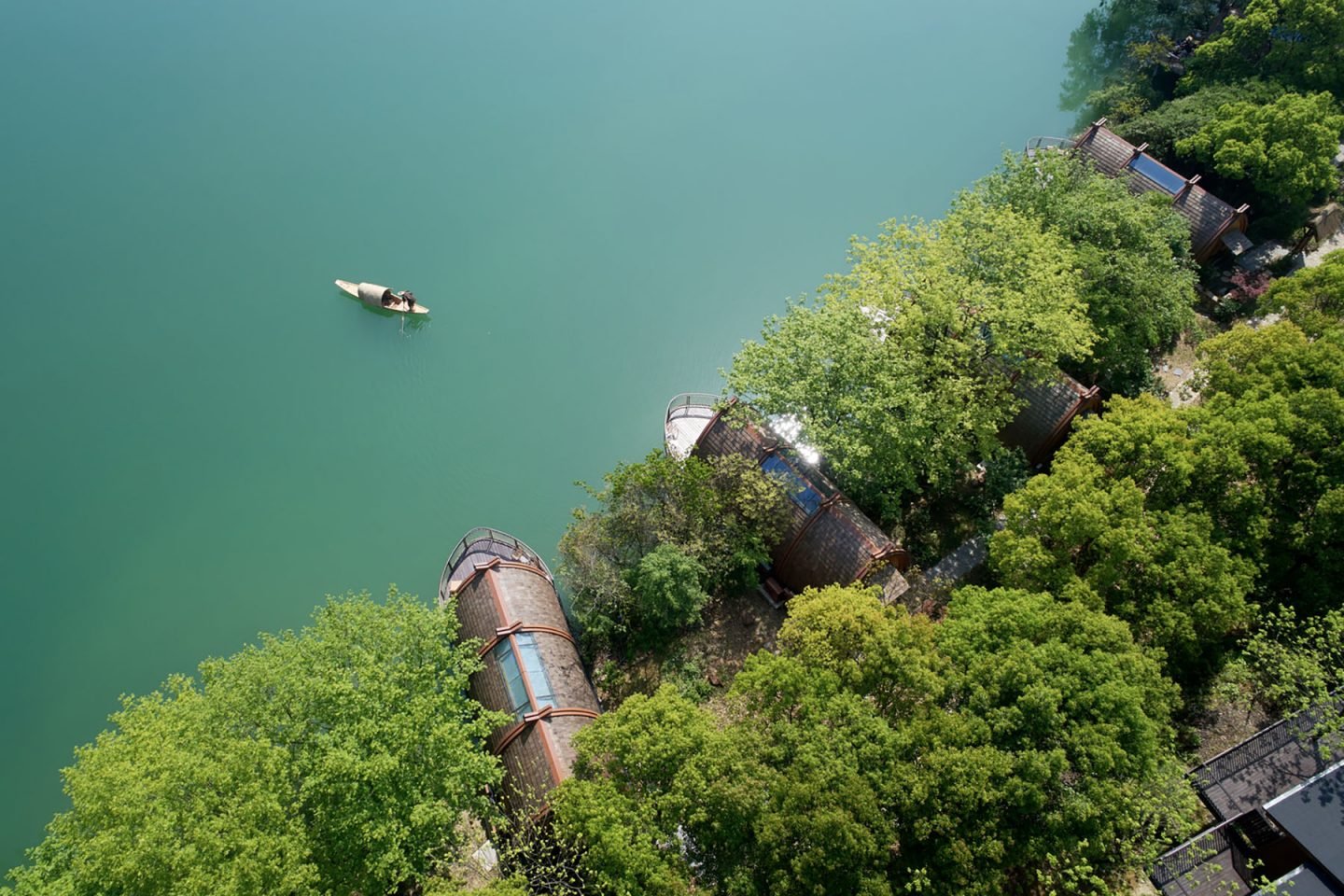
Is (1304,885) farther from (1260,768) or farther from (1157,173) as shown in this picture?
(1157,173)

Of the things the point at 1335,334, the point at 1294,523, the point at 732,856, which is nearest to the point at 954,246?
the point at 1335,334

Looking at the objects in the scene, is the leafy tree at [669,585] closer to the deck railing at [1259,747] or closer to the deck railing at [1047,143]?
the deck railing at [1259,747]

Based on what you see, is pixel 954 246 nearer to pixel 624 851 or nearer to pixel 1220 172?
pixel 1220 172

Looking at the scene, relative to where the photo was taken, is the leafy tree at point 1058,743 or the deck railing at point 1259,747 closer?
the leafy tree at point 1058,743

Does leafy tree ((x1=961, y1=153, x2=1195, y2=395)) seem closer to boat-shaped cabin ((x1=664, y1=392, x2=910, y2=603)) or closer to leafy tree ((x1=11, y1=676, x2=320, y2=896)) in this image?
boat-shaped cabin ((x1=664, y1=392, x2=910, y2=603))

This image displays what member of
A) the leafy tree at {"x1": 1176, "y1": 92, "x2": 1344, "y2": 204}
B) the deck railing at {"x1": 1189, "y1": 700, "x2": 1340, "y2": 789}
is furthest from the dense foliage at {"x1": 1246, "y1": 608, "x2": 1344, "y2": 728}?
the leafy tree at {"x1": 1176, "y1": 92, "x2": 1344, "y2": 204}

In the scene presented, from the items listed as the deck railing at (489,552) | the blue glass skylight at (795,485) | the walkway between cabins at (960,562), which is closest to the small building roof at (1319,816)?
the walkway between cabins at (960,562)
